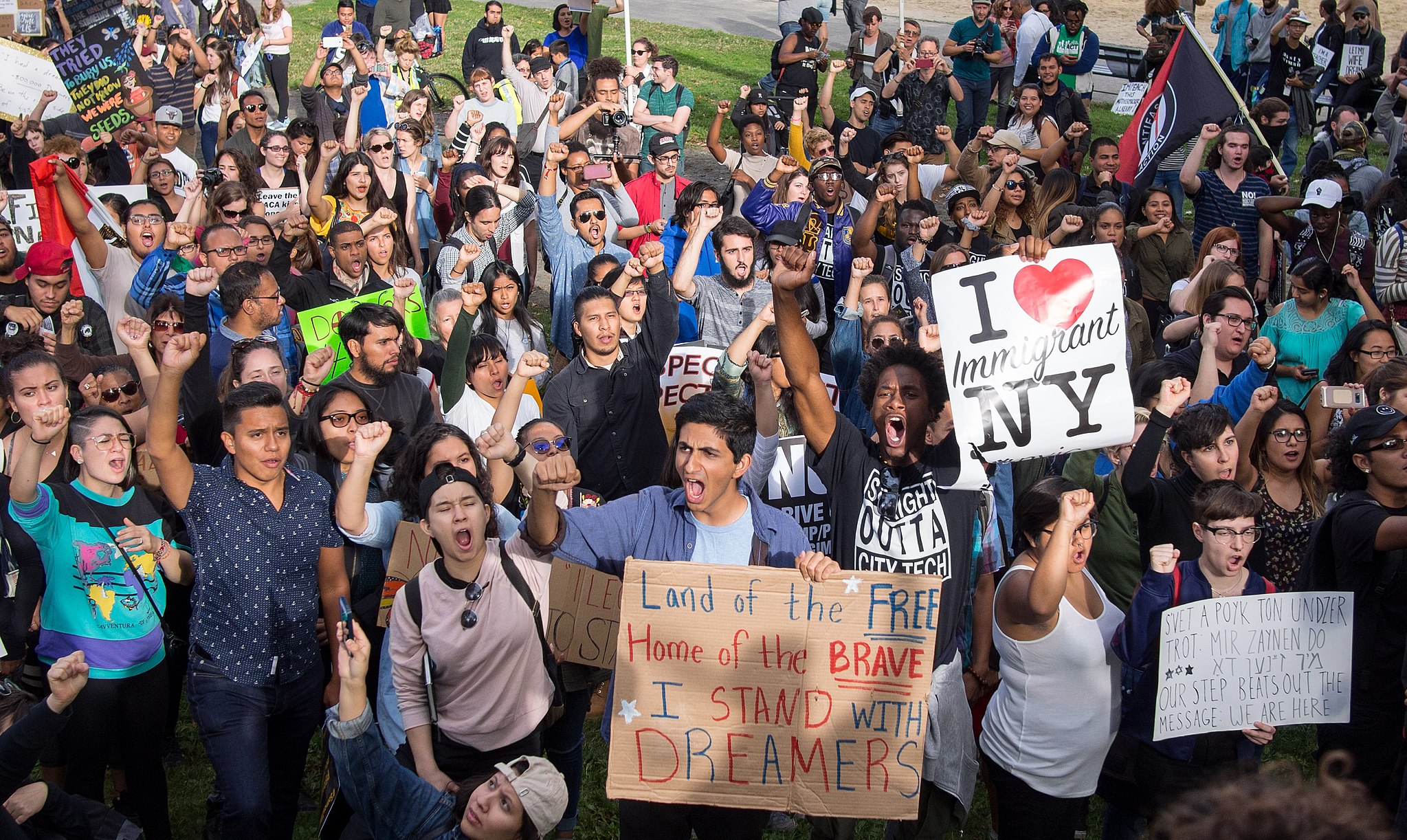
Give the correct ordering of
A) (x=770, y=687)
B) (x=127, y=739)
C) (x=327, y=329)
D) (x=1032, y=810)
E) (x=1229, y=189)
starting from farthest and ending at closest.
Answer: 1. (x=1229, y=189)
2. (x=327, y=329)
3. (x=127, y=739)
4. (x=1032, y=810)
5. (x=770, y=687)

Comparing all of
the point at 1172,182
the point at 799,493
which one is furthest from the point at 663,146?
the point at 799,493

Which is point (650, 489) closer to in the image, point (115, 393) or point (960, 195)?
point (115, 393)

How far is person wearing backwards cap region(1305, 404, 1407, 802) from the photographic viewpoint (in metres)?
4.61

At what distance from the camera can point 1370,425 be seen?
15.6 ft

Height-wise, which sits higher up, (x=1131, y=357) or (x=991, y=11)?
(x=991, y=11)

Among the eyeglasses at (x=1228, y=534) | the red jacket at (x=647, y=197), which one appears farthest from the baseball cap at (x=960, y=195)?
the eyeglasses at (x=1228, y=534)

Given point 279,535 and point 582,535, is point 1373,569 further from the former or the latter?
point 279,535

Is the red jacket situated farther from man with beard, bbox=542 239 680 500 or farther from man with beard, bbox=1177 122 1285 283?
man with beard, bbox=1177 122 1285 283

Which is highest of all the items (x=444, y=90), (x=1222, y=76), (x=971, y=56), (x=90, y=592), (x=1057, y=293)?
(x=444, y=90)

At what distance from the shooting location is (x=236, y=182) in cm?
909

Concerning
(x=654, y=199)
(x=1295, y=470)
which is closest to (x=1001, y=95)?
(x=654, y=199)

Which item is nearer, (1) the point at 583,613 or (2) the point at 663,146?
(1) the point at 583,613

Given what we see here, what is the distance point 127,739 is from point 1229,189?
8.49 meters

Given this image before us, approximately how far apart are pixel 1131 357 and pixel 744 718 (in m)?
4.38
